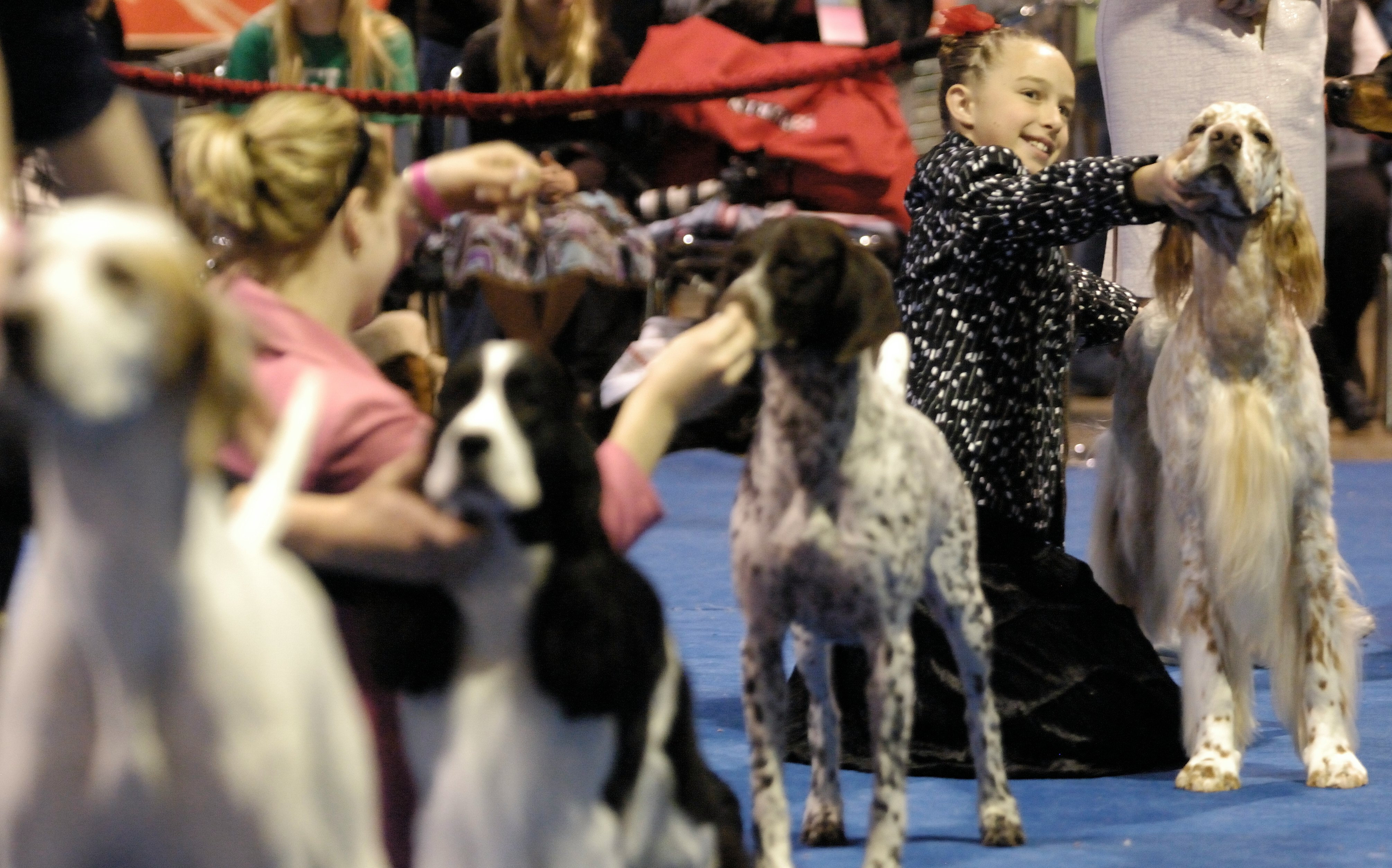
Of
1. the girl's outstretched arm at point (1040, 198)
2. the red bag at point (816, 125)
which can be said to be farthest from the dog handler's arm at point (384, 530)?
the red bag at point (816, 125)

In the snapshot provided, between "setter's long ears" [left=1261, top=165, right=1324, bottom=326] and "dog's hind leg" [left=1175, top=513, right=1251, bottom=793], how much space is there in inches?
19.2

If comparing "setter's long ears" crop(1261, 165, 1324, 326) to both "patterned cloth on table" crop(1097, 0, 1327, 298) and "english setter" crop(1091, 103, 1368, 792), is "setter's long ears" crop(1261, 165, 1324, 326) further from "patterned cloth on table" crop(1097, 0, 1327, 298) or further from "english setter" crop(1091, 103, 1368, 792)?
"patterned cloth on table" crop(1097, 0, 1327, 298)

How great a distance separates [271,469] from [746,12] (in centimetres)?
573

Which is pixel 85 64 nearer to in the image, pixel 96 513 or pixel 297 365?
pixel 297 365

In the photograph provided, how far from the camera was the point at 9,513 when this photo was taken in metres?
1.41

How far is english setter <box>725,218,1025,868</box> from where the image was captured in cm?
241

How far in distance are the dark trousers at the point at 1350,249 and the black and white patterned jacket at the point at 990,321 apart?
574 centimetres

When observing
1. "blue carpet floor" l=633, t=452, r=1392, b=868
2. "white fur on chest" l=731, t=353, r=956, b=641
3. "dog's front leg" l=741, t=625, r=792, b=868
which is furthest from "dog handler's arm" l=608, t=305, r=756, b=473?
"blue carpet floor" l=633, t=452, r=1392, b=868

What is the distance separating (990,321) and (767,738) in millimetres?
1243

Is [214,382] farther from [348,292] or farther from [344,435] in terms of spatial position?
[348,292]

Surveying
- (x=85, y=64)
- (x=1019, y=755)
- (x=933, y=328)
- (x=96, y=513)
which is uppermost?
(x=85, y=64)

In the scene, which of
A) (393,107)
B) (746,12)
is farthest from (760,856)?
(746,12)

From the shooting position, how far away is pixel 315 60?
5.94m

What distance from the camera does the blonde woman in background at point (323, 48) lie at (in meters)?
5.84
